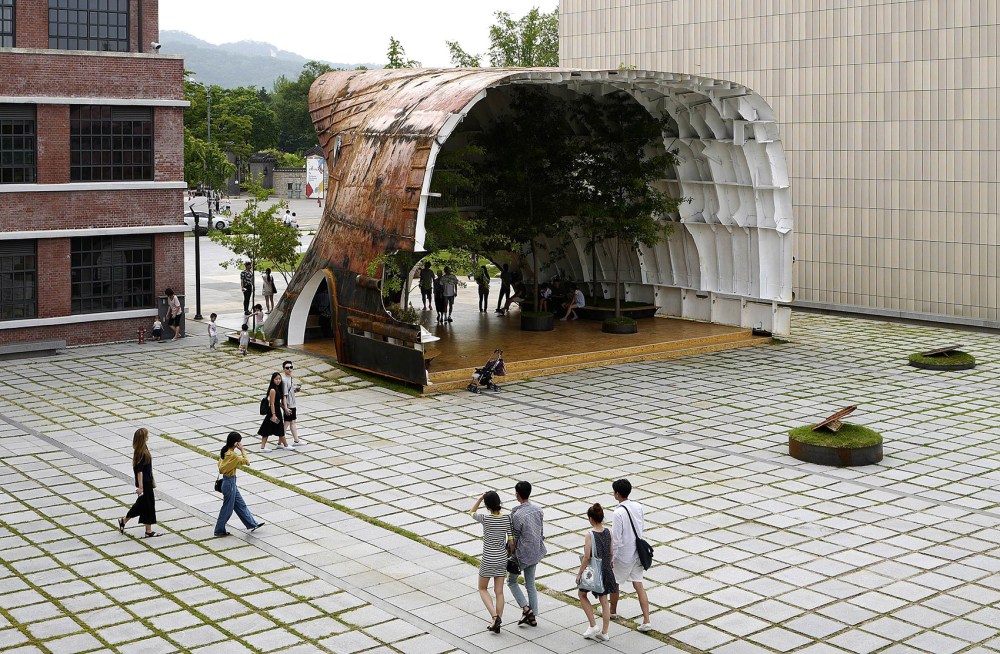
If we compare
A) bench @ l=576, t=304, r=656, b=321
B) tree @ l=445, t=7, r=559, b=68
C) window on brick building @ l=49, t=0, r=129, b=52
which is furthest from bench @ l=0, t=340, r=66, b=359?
tree @ l=445, t=7, r=559, b=68

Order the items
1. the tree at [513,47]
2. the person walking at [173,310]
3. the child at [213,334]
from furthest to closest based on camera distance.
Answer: the tree at [513,47] < the person walking at [173,310] < the child at [213,334]

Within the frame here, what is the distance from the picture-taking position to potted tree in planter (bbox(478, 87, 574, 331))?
102ft

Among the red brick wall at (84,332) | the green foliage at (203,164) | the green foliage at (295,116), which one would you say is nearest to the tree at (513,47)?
the green foliage at (203,164)

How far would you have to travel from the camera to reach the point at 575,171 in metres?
32.0

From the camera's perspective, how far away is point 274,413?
2012 centimetres

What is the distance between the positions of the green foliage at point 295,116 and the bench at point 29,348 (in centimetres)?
11217

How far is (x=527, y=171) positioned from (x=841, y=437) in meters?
13.7

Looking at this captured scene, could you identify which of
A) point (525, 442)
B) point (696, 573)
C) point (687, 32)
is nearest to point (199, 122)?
point (687, 32)

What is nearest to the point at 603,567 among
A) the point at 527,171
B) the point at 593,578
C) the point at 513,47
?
the point at 593,578

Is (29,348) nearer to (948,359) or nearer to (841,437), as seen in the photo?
(841,437)

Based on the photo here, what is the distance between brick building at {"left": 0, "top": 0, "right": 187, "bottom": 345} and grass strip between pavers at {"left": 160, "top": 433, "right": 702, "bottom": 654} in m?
10.5

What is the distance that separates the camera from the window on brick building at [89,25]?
30.2m

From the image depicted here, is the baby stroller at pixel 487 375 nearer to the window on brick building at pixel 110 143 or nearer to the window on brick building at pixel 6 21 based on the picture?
the window on brick building at pixel 110 143

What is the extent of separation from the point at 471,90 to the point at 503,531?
1554 cm
